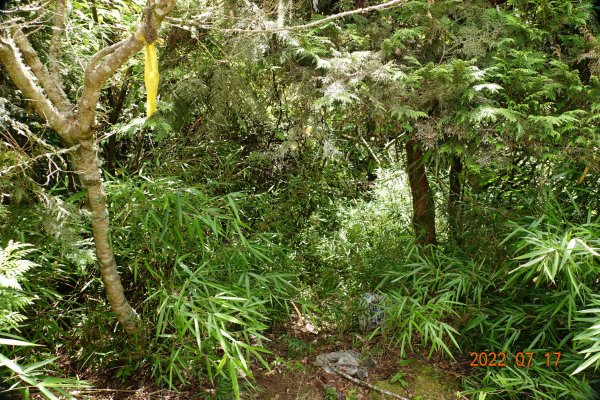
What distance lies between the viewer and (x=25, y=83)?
1.72 m

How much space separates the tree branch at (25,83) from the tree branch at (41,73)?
1.0 inches

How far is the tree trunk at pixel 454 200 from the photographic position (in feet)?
9.12

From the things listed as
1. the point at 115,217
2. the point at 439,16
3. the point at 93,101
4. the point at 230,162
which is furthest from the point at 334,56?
the point at 115,217

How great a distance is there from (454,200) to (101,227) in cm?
197

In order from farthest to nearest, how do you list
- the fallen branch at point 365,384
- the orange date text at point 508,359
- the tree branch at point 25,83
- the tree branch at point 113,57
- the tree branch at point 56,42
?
the fallen branch at point 365,384
the orange date text at point 508,359
the tree branch at point 56,42
the tree branch at point 25,83
the tree branch at point 113,57

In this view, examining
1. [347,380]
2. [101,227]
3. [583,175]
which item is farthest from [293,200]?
[583,175]

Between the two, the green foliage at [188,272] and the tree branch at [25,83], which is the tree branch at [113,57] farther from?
the green foliage at [188,272]

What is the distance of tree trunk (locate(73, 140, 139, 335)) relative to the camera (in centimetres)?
190

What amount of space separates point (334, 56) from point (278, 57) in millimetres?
301

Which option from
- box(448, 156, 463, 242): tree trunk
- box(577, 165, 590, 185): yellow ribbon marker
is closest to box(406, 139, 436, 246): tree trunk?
box(448, 156, 463, 242): tree trunk

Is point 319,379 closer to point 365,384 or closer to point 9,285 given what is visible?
point 365,384

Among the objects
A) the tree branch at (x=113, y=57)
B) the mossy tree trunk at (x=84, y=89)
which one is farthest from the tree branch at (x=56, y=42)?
the tree branch at (x=113, y=57)

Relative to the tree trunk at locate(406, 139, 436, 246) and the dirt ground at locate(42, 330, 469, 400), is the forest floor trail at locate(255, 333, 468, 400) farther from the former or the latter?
the tree trunk at locate(406, 139, 436, 246)

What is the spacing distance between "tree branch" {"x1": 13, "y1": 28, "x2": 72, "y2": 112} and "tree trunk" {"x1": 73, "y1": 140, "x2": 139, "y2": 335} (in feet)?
0.59
